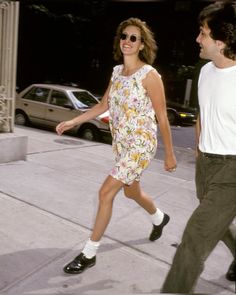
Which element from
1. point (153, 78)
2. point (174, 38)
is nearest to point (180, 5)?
point (174, 38)

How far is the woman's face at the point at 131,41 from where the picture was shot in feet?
11.0

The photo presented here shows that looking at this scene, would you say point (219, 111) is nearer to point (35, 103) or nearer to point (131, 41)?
point (131, 41)

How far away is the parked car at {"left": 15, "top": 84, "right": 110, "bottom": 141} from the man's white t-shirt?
8377 millimetres

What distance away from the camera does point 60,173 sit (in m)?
6.10

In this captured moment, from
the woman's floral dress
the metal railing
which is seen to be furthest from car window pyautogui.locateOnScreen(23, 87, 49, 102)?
the woman's floral dress

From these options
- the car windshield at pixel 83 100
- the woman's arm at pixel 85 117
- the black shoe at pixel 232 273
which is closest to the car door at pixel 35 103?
the car windshield at pixel 83 100

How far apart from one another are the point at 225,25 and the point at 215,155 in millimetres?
789

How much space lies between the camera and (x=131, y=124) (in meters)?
3.29

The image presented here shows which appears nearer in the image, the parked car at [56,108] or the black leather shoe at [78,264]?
A: the black leather shoe at [78,264]

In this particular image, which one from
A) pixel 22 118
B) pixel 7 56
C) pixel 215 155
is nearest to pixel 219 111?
pixel 215 155

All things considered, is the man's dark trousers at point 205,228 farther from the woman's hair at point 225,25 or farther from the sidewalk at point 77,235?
the woman's hair at point 225,25

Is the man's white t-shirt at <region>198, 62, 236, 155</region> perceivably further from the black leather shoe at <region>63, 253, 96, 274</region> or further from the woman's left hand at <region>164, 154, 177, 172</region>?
the black leather shoe at <region>63, 253, 96, 274</region>

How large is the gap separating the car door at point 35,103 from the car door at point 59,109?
21cm

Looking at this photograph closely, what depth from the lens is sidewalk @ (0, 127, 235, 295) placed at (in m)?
3.10
